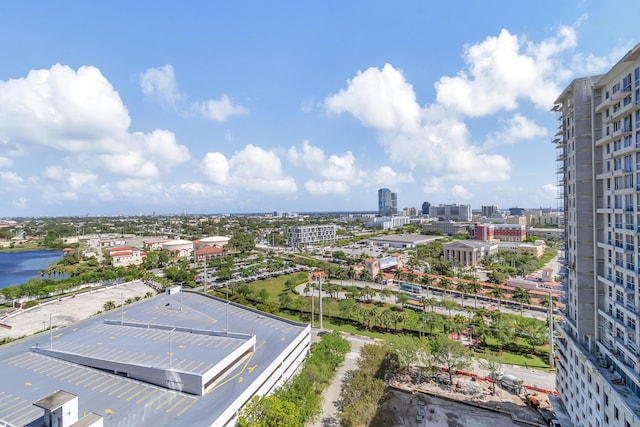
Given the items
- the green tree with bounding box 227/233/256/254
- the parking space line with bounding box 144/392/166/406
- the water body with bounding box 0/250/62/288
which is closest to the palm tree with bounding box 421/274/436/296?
the parking space line with bounding box 144/392/166/406

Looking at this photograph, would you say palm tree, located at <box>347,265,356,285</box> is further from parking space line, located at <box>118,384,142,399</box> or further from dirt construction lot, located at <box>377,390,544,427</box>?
parking space line, located at <box>118,384,142,399</box>

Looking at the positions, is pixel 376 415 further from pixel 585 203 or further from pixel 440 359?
A: pixel 585 203

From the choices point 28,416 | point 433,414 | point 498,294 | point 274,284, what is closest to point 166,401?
point 28,416

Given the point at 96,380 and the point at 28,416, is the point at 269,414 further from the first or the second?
the point at 28,416

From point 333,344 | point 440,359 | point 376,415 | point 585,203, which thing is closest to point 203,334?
point 333,344

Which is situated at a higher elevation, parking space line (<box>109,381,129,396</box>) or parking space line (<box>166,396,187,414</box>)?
parking space line (<box>109,381,129,396</box>)

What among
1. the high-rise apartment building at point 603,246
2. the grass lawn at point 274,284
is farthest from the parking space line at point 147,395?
the grass lawn at point 274,284

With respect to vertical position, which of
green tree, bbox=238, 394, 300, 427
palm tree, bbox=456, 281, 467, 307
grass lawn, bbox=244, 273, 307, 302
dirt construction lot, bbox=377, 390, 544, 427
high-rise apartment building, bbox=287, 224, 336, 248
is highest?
high-rise apartment building, bbox=287, 224, 336, 248
